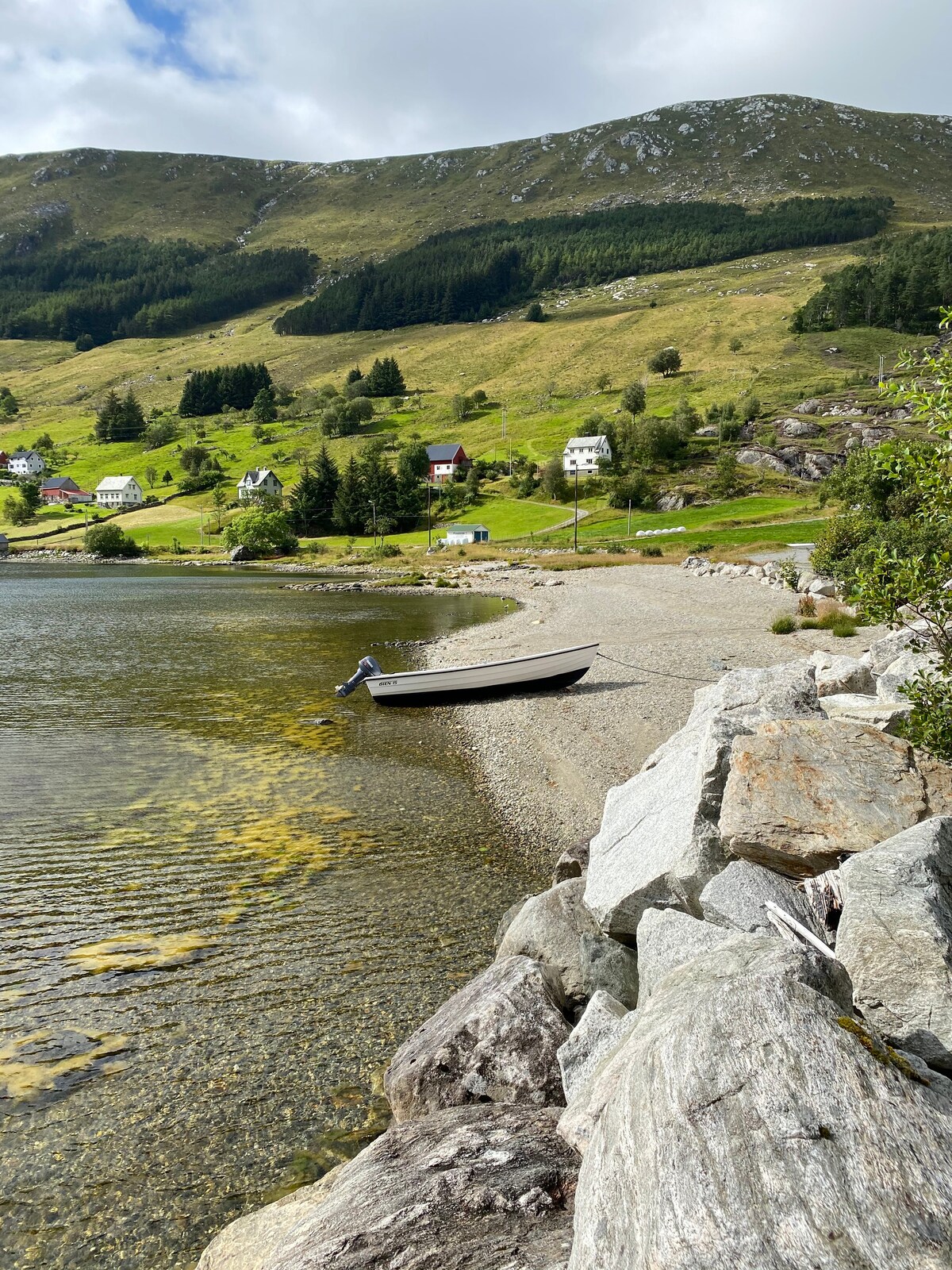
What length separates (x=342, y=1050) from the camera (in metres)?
9.88

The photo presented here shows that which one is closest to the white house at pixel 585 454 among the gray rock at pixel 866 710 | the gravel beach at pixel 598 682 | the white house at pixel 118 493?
the gravel beach at pixel 598 682

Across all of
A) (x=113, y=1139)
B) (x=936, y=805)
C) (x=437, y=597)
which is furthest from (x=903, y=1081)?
(x=437, y=597)

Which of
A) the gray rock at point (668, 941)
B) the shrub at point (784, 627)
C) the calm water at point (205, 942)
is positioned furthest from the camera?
the shrub at point (784, 627)

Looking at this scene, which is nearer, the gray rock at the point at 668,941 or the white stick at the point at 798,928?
the white stick at the point at 798,928

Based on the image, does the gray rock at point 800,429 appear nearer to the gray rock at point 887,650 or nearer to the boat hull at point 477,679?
the boat hull at point 477,679

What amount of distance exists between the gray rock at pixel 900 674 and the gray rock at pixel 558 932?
20.2 feet

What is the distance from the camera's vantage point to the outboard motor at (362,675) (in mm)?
29062

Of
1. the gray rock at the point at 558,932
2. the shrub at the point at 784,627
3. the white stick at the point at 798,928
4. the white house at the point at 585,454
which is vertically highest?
the white house at the point at 585,454

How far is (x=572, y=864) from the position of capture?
42.7 feet

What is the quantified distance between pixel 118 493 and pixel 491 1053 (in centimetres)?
19175

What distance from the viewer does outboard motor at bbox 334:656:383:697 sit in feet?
95.3

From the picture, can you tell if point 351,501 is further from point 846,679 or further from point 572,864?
point 572,864

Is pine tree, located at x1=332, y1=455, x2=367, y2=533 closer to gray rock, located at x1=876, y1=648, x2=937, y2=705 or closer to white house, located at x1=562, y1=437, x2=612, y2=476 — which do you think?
white house, located at x1=562, y1=437, x2=612, y2=476

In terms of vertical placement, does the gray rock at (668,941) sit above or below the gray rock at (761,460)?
below
